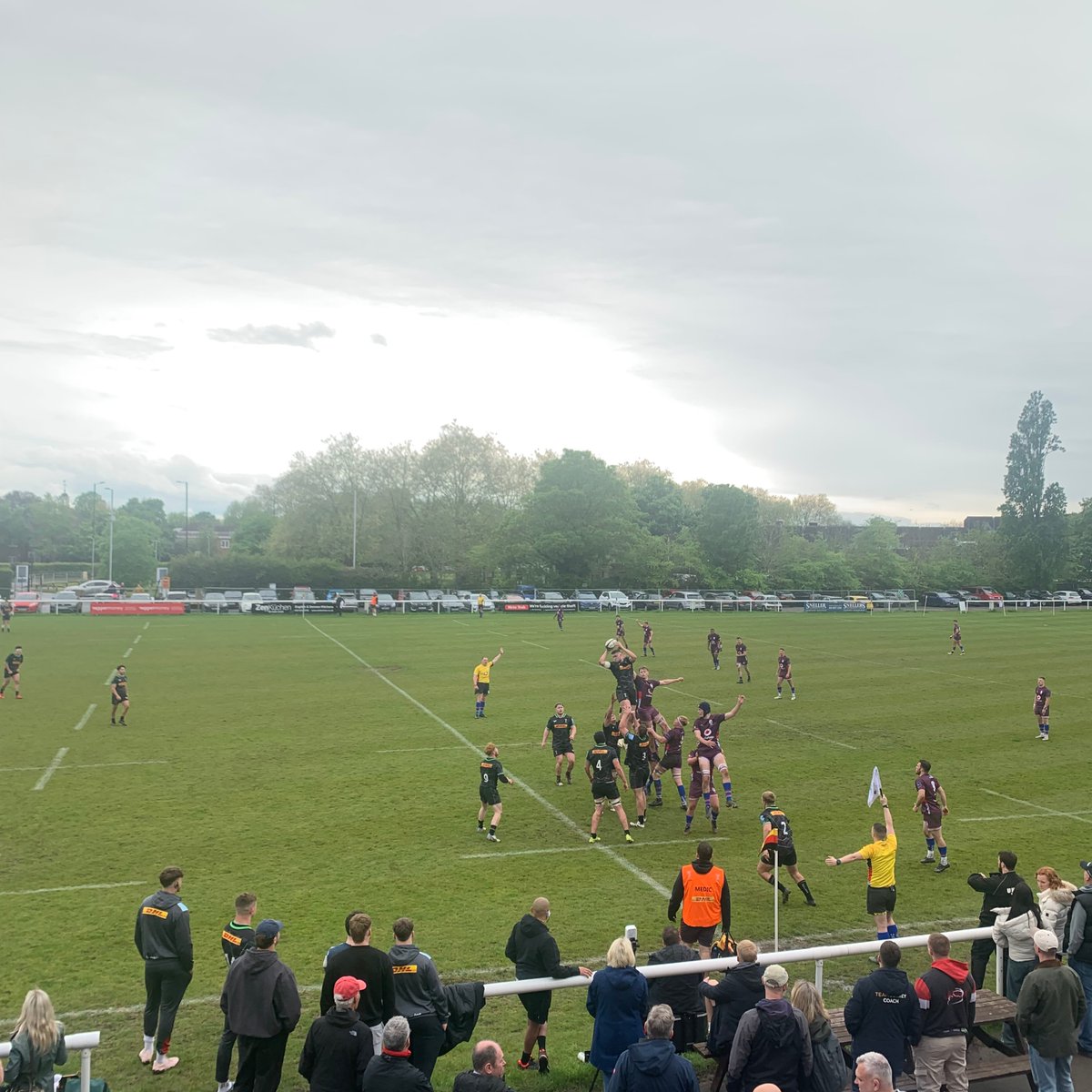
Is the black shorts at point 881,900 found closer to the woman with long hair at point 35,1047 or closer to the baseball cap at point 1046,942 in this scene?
the baseball cap at point 1046,942

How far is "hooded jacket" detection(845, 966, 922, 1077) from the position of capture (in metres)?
7.19

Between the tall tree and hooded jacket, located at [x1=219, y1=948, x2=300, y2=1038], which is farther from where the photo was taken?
the tall tree

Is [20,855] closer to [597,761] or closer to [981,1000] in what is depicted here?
[597,761]

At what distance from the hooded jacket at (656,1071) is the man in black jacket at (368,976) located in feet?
6.42

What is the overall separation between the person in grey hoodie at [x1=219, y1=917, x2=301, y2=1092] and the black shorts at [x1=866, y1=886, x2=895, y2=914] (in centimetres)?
717

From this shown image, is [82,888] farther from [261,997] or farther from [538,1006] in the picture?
[538,1006]

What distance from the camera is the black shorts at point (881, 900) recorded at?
11.5m

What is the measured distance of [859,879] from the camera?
13.6 m

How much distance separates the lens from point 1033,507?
327ft

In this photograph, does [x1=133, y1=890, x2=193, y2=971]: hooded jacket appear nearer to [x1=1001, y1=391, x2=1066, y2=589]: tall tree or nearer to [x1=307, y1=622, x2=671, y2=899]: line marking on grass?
[x1=307, y1=622, x2=671, y2=899]: line marking on grass

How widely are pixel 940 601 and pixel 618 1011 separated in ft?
267

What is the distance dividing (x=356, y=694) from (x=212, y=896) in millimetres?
17434

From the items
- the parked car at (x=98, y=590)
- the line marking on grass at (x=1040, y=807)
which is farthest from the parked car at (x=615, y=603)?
the line marking on grass at (x=1040, y=807)

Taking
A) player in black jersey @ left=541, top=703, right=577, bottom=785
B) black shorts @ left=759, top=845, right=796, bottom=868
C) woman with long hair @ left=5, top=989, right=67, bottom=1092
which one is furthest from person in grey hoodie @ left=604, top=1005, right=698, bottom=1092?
player in black jersey @ left=541, top=703, right=577, bottom=785
